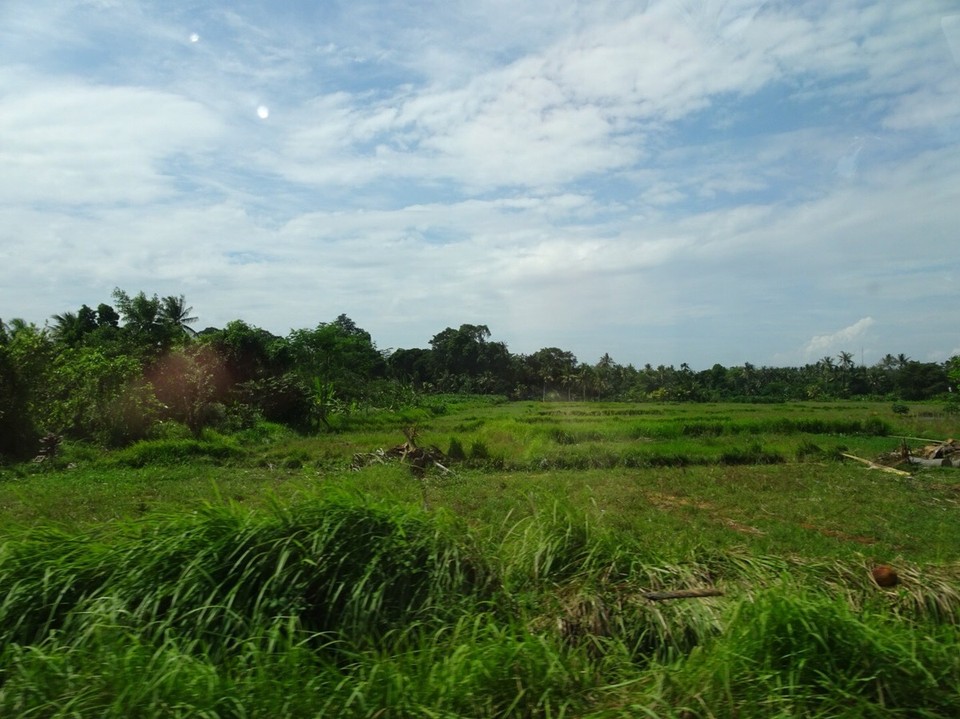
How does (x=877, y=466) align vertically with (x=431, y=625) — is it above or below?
below

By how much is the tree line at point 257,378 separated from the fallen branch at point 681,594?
15.8 metres

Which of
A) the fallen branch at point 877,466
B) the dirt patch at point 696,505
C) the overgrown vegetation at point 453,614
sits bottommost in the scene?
the dirt patch at point 696,505

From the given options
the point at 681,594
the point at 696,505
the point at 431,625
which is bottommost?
the point at 696,505

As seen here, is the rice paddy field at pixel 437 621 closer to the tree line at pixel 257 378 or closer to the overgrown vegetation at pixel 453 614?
the overgrown vegetation at pixel 453 614

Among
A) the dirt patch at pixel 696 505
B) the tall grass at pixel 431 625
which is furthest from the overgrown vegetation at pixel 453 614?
the dirt patch at pixel 696 505

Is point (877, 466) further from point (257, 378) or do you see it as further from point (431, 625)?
point (257, 378)

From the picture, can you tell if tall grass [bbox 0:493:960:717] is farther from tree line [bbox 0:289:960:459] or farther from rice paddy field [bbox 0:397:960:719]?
tree line [bbox 0:289:960:459]

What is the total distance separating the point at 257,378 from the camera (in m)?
27.4

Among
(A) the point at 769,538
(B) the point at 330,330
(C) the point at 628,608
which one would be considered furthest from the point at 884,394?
(C) the point at 628,608

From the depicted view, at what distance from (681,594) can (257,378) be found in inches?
1001

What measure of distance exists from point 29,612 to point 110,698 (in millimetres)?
1300

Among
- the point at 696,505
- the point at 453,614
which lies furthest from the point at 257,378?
the point at 453,614

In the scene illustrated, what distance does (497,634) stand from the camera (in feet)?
11.5

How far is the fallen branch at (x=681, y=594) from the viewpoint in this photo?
4031 millimetres
